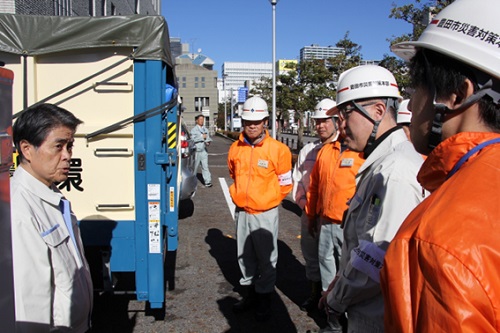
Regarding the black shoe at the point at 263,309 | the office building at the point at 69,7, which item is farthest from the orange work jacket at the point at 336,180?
the office building at the point at 69,7

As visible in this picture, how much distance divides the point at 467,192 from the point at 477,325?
279mm

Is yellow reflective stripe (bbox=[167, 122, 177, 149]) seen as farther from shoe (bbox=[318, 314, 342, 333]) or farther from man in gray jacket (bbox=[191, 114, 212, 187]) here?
man in gray jacket (bbox=[191, 114, 212, 187])

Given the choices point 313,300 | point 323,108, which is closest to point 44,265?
point 313,300

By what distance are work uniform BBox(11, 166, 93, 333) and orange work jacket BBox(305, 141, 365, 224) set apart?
95.3 inches

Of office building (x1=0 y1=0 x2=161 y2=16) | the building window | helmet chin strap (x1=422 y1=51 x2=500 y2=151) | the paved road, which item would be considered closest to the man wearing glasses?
helmet chin strap (x1=422 y1=51 x2=500 y2=151)

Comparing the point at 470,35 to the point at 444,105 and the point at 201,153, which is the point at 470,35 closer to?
the point at 444,105

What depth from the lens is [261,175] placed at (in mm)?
4559

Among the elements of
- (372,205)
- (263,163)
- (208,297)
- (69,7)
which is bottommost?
(208,297)

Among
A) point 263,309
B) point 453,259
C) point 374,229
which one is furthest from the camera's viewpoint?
point 263,309

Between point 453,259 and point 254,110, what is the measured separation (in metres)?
3.88

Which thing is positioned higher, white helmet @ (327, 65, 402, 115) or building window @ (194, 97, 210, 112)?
building window @ (194, 97, 210, 112)

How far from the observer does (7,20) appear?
3.11m

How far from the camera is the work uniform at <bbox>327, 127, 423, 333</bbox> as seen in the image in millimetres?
1843

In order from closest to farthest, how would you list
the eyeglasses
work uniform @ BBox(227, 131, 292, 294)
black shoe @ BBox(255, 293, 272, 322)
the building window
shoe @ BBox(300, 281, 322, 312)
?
the eyeglasses → black shoe @ BBox(255, 293, 272, 322) → work uniform @ BBox(227, 131, 292, 294) → shoe @ BBox(300, 281, 322, 312) → the building window
